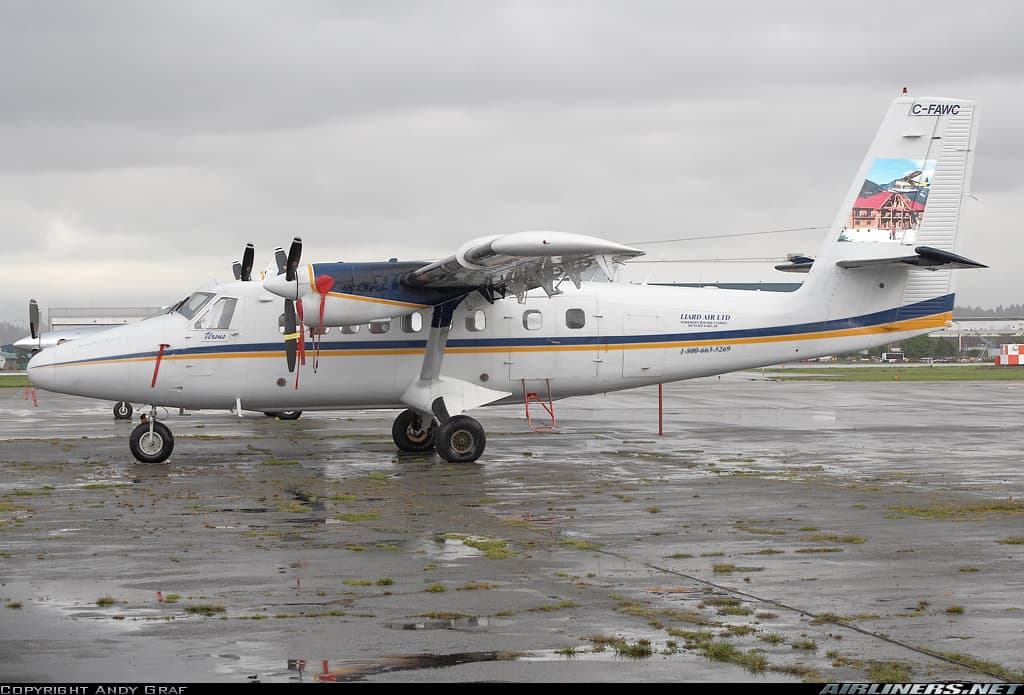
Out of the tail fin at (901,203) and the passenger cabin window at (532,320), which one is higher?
the tail fin at (901,203)

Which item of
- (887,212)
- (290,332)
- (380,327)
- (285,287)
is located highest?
(887,212)

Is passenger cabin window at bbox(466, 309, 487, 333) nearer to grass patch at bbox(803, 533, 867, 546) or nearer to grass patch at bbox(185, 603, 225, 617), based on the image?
grass patch at bbox(803, 533, 867, 546)

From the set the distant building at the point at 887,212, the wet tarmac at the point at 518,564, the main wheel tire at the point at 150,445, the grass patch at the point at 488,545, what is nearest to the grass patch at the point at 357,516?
the wet tarmac at the point at 518,564

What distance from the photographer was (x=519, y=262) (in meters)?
18.3

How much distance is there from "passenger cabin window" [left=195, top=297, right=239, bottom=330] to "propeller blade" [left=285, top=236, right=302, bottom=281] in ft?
7.30

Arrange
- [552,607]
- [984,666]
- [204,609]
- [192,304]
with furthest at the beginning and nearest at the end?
[192,304], [552,607], [204,609], [984,666]

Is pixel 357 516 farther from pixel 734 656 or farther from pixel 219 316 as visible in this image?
pixel 219 316

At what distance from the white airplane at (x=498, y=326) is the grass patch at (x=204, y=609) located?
952 cm

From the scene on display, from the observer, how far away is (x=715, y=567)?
10.3 metres

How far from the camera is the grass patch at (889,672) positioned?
6500 mm

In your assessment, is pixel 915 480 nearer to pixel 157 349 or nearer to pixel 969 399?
pixel 157 349

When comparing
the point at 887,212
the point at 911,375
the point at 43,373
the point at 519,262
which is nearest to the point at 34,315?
the point at 43,373

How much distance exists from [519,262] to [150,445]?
283 inches

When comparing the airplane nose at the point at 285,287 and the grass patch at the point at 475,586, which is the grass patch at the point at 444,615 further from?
the airplane nose at the point at 285,287
